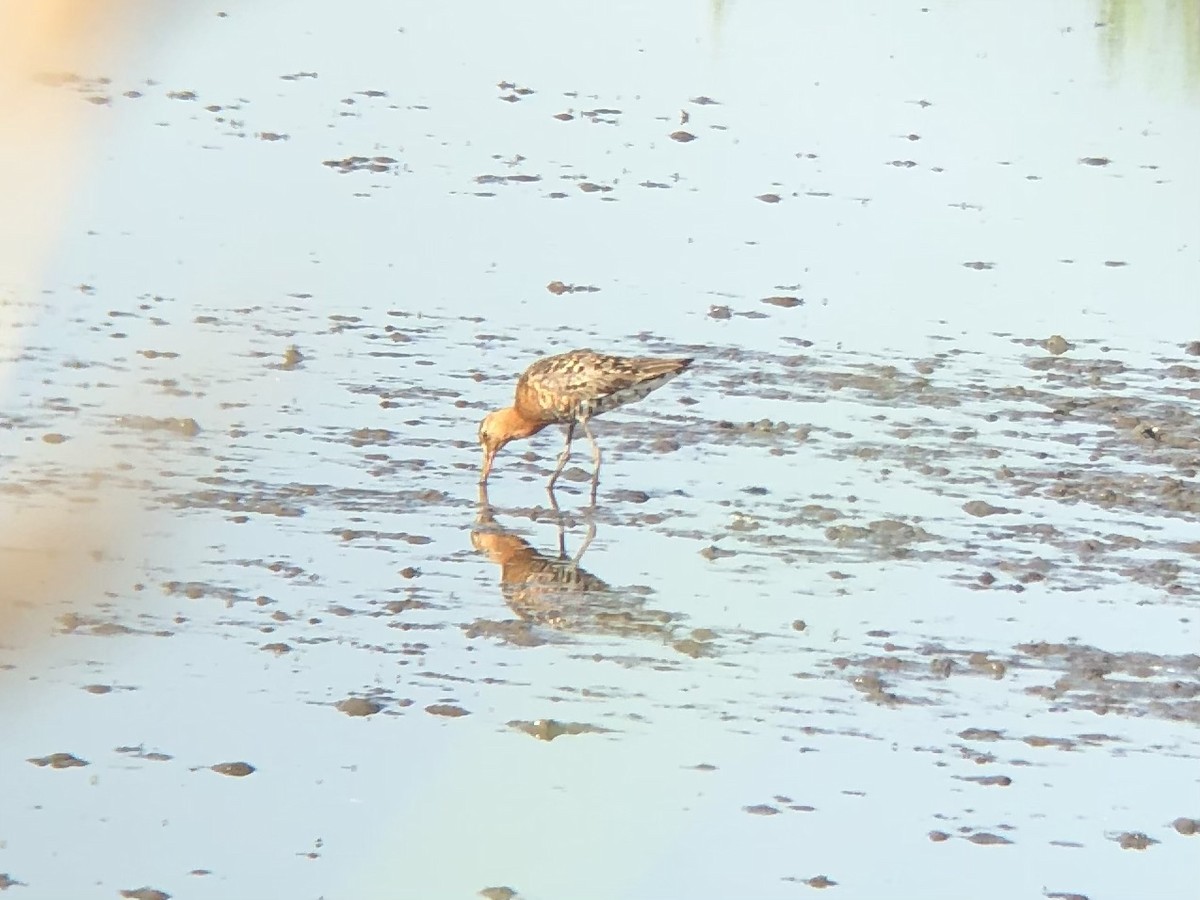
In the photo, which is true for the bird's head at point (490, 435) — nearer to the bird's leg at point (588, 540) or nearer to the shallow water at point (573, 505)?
the shallow water at point (573, 505)

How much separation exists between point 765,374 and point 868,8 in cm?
1368

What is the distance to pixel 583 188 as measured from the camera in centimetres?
1739

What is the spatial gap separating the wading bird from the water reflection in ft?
2.71

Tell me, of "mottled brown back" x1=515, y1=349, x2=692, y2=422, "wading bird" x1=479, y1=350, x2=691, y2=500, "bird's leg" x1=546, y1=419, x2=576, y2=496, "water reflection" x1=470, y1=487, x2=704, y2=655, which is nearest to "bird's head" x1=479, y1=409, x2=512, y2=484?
"wading bird" x1=479, y1=350, x2=691, y2=500

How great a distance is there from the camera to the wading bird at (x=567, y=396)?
35.6ft

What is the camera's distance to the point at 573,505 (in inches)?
415

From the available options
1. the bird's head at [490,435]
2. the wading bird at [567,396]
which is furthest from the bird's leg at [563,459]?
Result: the bird's head at [490,435]

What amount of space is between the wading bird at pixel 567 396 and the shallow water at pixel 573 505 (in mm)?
207

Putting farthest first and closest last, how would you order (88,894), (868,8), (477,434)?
(868,8), (477,434), (88,894)

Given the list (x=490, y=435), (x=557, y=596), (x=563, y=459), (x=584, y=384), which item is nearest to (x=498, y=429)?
(x=490, y=435)

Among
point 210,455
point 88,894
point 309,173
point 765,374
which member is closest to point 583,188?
point 309,173

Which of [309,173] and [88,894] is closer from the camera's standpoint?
[88,894]

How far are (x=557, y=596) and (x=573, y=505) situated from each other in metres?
1.32

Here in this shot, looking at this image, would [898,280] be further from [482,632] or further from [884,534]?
[482,632]
